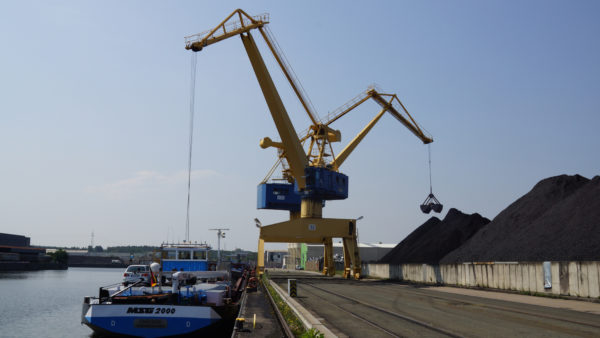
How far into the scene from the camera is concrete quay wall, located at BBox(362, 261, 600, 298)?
29.6m

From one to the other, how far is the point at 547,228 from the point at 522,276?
7.22 metres

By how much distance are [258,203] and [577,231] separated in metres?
58.5

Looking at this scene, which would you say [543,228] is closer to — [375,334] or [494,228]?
[494,228]

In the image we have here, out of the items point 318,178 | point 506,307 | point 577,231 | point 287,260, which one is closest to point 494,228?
point 577,231

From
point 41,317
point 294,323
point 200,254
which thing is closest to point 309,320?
point 294,323

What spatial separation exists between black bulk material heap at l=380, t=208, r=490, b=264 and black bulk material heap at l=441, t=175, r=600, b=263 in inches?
303

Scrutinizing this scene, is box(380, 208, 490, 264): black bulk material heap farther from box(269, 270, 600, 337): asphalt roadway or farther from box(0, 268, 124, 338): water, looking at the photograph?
box(0, 268, 124, 338): water

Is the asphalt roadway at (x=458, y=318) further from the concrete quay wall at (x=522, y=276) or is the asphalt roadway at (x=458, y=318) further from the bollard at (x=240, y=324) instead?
the bollard at (x=240, y=324)

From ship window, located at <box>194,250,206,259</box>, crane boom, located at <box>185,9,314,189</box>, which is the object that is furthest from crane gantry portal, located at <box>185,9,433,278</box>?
ship window, located at <box>194,250,206,259</box>

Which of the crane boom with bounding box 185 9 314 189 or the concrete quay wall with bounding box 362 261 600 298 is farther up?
the crane boom with bounding box 185 9 314 189

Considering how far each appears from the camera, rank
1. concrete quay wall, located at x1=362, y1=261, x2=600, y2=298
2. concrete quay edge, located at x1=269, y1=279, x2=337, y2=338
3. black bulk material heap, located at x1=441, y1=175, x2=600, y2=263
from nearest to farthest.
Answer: concrete quay edge, located at x1=269, y1=279, x2=337, y2=338
concrete quay wall, located at x1=362, y1=261, x2=600, y2=298
black bulk material heap, located at x1=441, y1=175, x2=600, y2=263

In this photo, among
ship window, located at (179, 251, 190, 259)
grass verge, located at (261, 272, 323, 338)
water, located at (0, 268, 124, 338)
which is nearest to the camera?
grass verge, located at (261, 272, 323, 338)

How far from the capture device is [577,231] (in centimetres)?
3638

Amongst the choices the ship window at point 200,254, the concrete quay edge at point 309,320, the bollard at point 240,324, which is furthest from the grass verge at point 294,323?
the ship window at point 200,254
